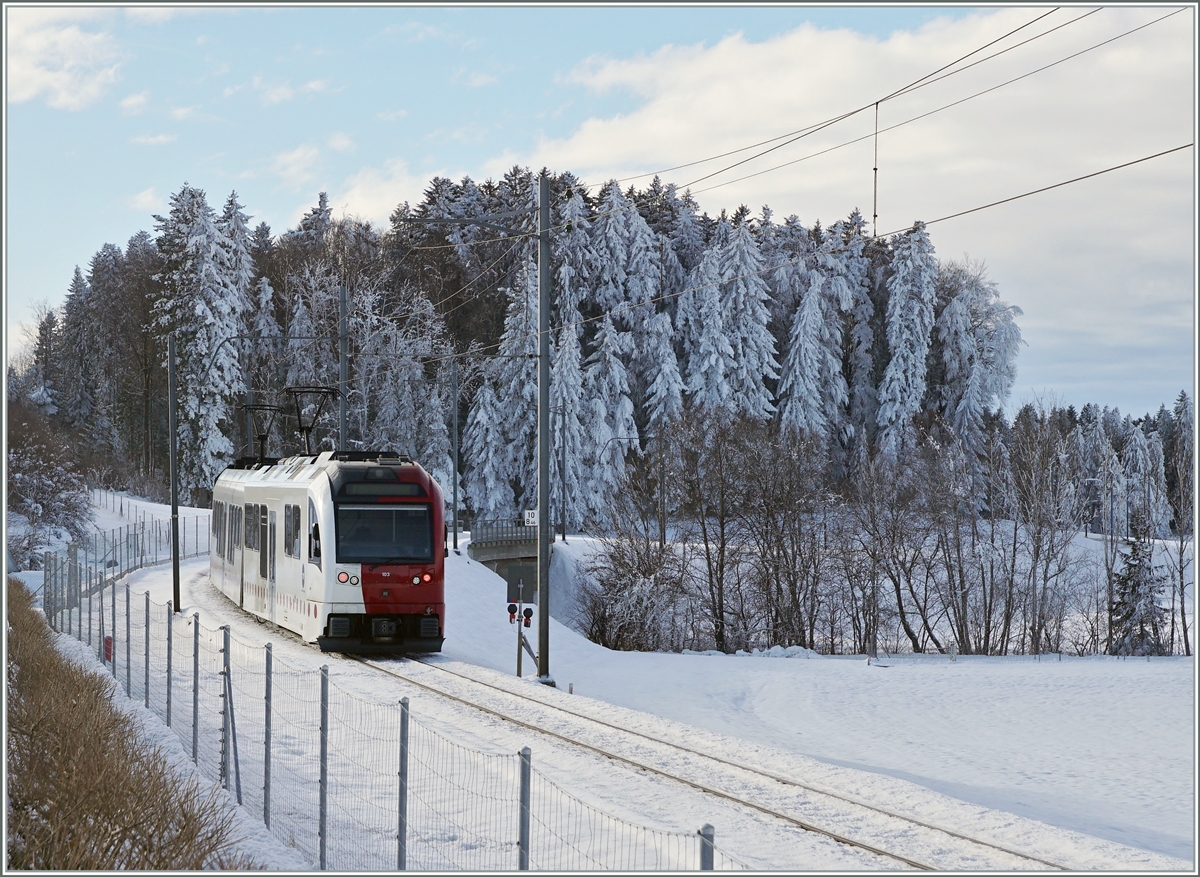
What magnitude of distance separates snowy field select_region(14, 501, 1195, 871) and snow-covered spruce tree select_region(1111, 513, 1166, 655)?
681cm

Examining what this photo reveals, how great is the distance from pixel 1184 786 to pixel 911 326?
55.4m

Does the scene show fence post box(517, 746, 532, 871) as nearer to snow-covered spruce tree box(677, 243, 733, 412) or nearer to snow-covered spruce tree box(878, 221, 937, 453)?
snow-covered spruce tree box(677, 243, 733, 412)

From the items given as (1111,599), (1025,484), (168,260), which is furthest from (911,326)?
(168,260)

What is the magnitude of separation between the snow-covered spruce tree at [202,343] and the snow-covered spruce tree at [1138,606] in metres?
47.0

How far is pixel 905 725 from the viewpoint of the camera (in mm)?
→ 28938

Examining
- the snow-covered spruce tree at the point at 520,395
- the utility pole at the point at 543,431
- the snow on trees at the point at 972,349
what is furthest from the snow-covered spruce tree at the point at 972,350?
the utility pole at the point at 543,431

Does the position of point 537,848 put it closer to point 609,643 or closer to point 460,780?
point 460,780

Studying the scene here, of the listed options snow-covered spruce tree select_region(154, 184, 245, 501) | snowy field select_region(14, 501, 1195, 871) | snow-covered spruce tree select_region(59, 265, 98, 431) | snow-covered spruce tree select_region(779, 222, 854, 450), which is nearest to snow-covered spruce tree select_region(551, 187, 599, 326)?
snow-covered spruce tree select_region(779, 222, 854, 450)

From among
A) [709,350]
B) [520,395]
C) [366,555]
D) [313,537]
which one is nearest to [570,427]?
[520,395]

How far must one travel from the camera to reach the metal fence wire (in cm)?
911

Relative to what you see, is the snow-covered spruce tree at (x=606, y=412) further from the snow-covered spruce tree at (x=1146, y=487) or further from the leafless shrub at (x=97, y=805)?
the leafless shrub at (x=97, y=805)

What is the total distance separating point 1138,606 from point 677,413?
25972 mm

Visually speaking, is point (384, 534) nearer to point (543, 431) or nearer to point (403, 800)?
point (543, 431)

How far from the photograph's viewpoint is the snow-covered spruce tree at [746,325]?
235 ft
